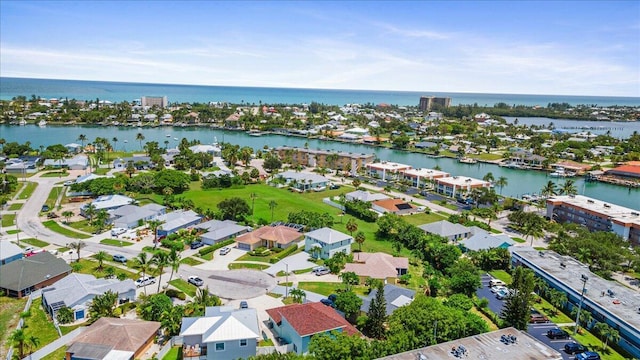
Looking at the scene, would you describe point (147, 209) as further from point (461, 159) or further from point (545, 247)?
point (461, 159)

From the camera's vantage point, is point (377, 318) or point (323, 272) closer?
point (377, 318)

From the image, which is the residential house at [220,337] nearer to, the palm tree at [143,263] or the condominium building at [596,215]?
the palm tree at [143,263]

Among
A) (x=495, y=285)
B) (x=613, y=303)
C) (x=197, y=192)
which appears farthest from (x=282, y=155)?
(x=613, y=303)

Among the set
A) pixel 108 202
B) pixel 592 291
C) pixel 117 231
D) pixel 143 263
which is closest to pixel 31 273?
pixel 143 263

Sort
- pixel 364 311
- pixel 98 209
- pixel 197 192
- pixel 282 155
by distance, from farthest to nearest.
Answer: pixel 282 155, pixel 197 192, pixel 98 209, pixel 364 311

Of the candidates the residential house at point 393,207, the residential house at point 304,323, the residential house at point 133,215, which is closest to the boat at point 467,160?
the residential house at point 393,207

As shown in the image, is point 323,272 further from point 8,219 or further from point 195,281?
point 8,219

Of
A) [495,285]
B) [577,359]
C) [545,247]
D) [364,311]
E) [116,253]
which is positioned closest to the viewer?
[577,359]
